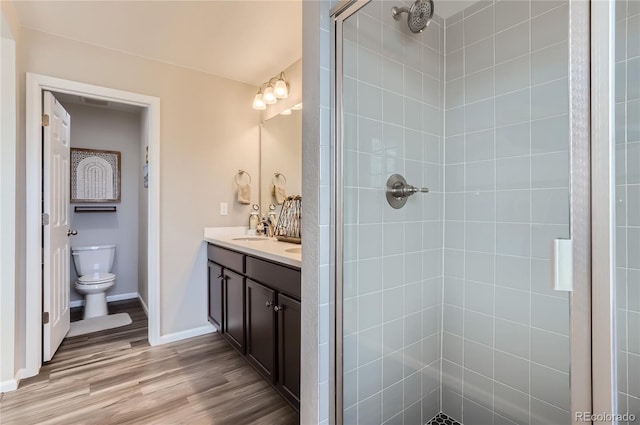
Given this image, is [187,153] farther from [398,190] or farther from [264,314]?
[398,190]

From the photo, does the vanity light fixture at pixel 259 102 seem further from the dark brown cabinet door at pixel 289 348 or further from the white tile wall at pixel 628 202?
the white tile wall at pixel 628 202

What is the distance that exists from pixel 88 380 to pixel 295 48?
265 cm

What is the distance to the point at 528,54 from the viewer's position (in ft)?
4.94

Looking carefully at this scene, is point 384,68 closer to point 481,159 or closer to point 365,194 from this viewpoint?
point 365,194

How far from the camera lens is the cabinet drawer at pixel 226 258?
2088 mm

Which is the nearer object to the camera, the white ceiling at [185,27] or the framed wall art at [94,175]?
the white ceiling at [185,27]

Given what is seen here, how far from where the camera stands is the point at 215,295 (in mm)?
2574

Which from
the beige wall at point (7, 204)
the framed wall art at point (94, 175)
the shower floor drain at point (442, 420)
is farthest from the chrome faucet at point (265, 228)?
the framed wall art at point (94, 175)

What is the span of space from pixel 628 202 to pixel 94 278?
3.92 meters

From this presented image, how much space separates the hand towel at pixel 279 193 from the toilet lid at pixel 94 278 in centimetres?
197

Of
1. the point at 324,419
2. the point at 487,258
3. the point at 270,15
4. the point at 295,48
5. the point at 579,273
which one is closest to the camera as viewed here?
the point at 579,273

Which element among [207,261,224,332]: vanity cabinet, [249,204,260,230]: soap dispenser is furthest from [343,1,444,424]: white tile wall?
[249,204,260,230]: soap dispenser

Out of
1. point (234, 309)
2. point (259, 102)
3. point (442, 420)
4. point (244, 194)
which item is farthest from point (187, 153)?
point (442, 420)

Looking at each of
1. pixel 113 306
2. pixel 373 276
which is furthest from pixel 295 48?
pixel 113 306
